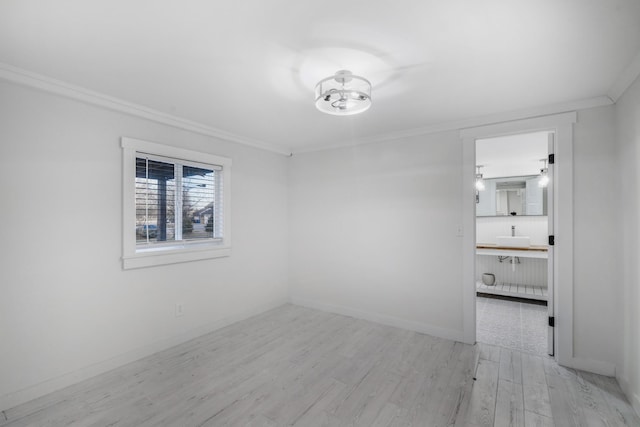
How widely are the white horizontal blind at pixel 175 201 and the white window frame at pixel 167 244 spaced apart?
54 mm

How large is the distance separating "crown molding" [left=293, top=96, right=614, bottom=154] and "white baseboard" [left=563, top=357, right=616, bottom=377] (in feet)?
7.16

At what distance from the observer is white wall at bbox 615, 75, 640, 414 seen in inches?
80.9

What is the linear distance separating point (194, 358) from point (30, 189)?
1901 millimetres

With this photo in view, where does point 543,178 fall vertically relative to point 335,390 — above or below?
above

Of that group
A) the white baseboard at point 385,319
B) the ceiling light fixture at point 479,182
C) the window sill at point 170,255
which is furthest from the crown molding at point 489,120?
the ceiling light fixture at point 479,182

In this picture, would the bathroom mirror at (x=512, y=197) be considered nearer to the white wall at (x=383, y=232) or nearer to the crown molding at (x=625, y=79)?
the white wall at (x=383, y=232)

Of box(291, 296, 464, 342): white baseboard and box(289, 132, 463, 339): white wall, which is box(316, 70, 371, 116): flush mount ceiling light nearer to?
box(289, 132, 463, 339): white wall

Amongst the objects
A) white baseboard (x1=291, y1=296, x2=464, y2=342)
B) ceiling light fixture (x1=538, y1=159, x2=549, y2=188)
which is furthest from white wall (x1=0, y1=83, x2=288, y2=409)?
ceiling light fixture (x1=538, y1=159, x2=549, y2=188)

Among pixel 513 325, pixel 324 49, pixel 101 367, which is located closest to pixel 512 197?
pixel 513 325

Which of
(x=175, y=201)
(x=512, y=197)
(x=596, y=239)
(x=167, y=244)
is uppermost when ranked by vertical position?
(x=512, y=197)

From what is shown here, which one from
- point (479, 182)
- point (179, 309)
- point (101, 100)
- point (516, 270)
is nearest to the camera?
point (101, 100)

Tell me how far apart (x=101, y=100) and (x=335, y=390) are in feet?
9.92

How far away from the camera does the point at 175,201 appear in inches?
125

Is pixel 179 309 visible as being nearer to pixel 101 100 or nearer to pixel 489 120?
pixel 101 100
